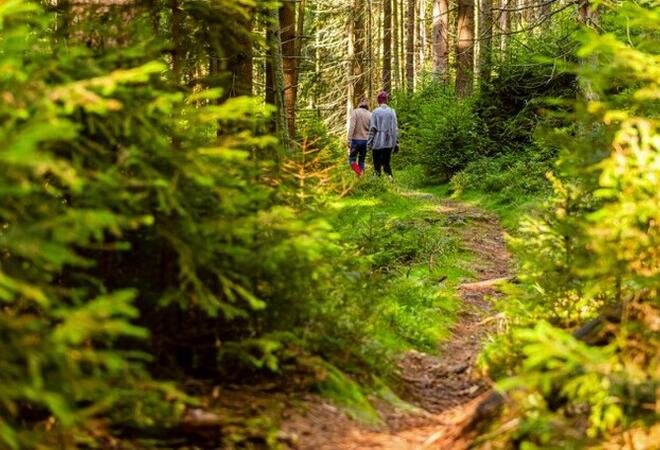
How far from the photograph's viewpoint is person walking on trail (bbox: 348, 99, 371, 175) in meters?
19.0

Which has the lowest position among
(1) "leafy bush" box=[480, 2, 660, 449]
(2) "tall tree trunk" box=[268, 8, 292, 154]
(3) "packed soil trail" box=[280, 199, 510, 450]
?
(3) "packed soil trail" box=[280, 199, 510, 450]

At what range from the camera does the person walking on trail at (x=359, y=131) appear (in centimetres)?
1903

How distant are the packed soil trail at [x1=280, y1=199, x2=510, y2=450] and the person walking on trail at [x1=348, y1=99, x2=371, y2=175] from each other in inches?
378

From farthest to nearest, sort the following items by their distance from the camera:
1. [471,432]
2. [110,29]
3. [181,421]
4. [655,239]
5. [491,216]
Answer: [491,216], [110,29], [655,239], [471,432], [181,421]

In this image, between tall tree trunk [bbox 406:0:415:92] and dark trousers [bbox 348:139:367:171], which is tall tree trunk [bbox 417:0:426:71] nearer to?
tall tree trunk [bbox 406:0:415:92]

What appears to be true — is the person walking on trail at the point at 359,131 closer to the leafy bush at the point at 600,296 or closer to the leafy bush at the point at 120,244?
the leafy bush at the point at 600,296

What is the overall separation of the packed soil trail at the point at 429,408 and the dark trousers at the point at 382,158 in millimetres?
8898

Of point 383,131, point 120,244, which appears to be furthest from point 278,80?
point 383,131

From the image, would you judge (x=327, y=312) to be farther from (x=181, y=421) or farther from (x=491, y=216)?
(x=491, y=216)

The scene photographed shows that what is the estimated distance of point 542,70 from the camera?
17.8 metres

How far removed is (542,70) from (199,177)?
15720 mm

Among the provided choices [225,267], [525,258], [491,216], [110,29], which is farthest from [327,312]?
[491,216]

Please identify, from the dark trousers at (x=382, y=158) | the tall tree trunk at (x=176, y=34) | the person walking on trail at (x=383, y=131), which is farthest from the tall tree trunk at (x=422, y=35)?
the tall tree trunk at (x=176, y=34)

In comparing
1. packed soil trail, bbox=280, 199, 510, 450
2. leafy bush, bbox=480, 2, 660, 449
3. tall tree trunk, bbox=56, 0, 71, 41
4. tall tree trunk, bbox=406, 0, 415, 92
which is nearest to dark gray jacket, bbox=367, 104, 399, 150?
packed soil trail, bbox=280, 199, 510, 450
